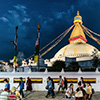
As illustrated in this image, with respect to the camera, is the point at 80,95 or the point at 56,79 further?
the point at 56,79

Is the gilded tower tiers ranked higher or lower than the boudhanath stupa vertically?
higher

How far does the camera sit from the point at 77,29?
196ft

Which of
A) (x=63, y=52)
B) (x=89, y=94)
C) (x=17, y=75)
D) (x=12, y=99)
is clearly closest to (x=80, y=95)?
(x=89, y=94)

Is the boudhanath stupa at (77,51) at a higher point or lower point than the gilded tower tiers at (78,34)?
lower

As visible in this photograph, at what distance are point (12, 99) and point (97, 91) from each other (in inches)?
452

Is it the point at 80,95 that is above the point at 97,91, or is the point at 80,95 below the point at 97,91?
above

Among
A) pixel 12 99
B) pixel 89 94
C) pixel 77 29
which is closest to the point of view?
pixel 12 99

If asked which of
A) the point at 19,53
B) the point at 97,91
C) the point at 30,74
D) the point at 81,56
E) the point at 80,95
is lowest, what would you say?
the point at 97,91

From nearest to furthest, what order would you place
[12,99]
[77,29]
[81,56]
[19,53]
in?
[12,99]
[81,56]
[77,29]
[19,53]

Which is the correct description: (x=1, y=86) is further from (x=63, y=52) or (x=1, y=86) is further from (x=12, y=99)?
(x=63, y=52)

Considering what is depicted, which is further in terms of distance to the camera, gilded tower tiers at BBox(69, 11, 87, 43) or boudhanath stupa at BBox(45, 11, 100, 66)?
gilded tower tiers at BBox(69, 11, 87, 43)

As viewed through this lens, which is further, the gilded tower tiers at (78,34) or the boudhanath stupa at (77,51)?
the gilded tower tiers at (78,34)

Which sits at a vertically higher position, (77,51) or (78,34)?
(78,34)

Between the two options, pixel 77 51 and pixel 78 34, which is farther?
pixel 78 34
